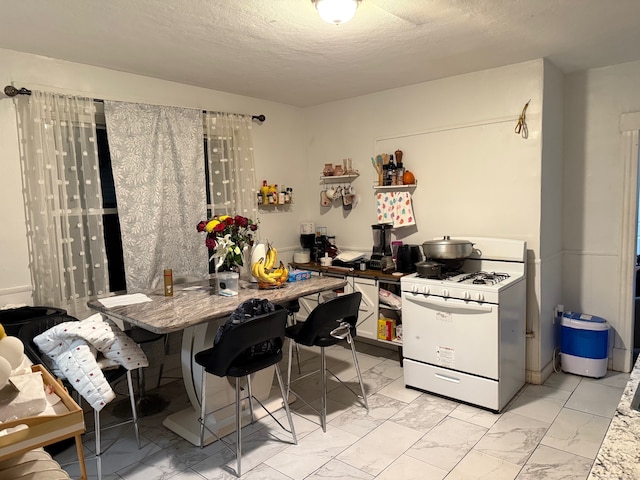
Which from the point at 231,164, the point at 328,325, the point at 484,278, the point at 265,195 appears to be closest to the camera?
the point at 328,325

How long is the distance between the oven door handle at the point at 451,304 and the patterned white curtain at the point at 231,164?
1798mm

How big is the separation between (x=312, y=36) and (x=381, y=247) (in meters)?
2.04

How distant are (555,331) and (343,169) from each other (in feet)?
7.92

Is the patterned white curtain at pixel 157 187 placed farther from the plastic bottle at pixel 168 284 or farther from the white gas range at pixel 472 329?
the white gas range at pixel 472 329

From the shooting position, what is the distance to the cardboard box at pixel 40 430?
1.13 meters

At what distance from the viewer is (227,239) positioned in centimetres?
289

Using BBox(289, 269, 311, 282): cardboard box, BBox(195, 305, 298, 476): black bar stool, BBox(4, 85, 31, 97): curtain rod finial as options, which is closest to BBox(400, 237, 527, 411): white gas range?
BBox(289, 269, 311, 282): cardboard box

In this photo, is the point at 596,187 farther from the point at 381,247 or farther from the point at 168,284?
the point at 168,284

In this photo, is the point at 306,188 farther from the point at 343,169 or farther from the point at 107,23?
the point at 107,23

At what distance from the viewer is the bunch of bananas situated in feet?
9.76

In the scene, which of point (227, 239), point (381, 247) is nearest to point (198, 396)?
point (227, 239)

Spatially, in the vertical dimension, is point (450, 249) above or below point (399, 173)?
below

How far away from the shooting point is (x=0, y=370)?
112cm

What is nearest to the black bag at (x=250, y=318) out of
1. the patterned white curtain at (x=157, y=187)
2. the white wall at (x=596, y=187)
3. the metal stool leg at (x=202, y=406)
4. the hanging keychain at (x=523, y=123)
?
the metal stool leg at (x=202, y=406)
